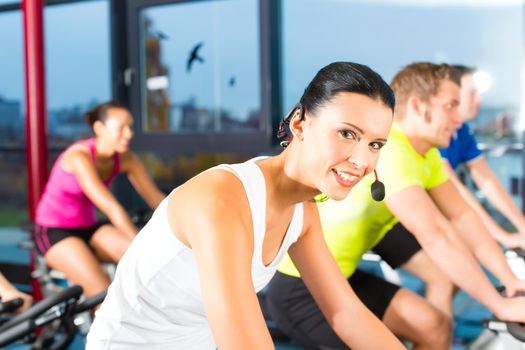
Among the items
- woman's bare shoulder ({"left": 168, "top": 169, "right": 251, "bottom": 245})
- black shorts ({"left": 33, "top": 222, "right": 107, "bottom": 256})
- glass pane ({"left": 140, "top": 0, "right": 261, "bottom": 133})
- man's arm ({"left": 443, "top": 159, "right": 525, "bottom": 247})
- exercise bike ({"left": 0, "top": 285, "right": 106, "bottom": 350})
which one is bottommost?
exercise bike ({"left": 0, "top": 285, "right": 106, "bottom": 350})

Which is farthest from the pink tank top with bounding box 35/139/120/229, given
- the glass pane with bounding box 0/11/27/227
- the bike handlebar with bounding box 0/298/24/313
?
the glass pane with bounding box 0/11/27/227

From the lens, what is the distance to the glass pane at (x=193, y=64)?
12.5ft

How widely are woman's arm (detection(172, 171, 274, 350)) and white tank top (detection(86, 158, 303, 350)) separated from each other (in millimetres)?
71

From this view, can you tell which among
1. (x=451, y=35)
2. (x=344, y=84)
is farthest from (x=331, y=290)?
(x=451, y=35)

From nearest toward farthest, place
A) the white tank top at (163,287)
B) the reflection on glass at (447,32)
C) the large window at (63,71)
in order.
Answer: the white tank top at (163,287), the reflection on glass at (447,32), the large window at (63,71)

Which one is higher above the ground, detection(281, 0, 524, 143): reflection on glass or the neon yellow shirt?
detection(281, 0, 524, 143): reflection on glass

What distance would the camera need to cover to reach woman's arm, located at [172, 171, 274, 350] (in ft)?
2.64

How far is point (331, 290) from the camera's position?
109 cm

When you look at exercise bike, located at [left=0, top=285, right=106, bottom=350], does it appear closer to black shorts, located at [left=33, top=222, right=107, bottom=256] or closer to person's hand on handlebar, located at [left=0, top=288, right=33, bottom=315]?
person's hand on handlebar, located at [left=0, top=288, right=33, bottom=315]

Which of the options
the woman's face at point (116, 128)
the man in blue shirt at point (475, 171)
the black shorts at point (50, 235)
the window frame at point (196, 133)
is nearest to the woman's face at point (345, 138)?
the man in blue shirt at point (475, 171)

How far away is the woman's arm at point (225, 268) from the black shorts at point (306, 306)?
661 mm

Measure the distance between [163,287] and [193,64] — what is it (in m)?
3.06

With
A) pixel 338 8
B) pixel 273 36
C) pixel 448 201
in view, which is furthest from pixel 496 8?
pixel 448 201

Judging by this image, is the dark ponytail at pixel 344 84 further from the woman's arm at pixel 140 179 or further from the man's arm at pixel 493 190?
the woman's arm at pixel 140 179
